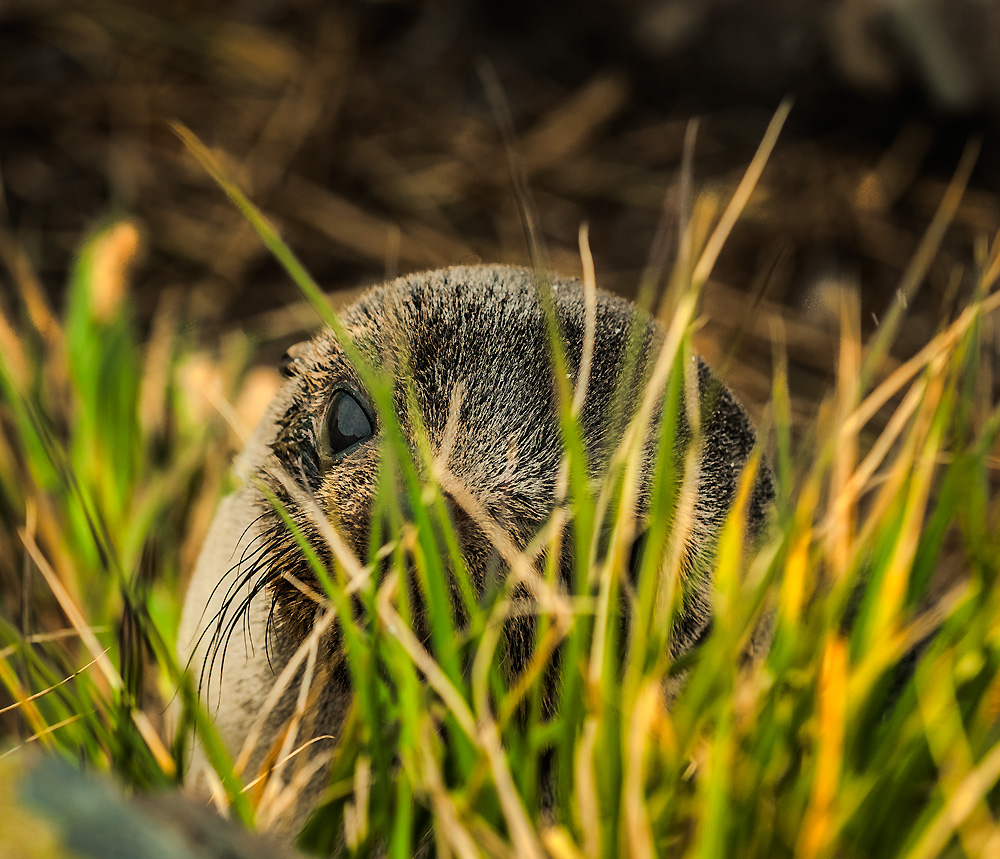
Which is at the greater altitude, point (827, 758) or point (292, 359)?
point (292, 359)

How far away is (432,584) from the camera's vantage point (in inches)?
41.5

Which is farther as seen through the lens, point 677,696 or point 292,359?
point 292,359

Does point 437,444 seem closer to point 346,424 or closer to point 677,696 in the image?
point 346,424

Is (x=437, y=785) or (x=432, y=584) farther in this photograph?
(x=432, y=584)

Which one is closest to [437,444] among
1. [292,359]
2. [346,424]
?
[346,424]

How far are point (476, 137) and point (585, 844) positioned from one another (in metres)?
3.41

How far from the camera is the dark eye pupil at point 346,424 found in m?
1.35

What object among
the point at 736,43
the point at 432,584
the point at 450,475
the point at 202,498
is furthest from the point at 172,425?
the point at 736,43

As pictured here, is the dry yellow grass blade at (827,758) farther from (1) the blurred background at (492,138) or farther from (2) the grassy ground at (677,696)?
(1) the blurred background at (492,138)

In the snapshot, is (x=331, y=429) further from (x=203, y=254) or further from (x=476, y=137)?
(x=476, y=137)

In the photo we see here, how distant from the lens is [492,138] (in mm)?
3938

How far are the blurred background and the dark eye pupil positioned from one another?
5.96ft

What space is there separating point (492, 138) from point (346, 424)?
2863 millimetres

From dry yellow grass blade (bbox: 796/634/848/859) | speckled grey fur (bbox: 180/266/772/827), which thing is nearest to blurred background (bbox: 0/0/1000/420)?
speckled grey fur (bbox: 180/266/772/827)
